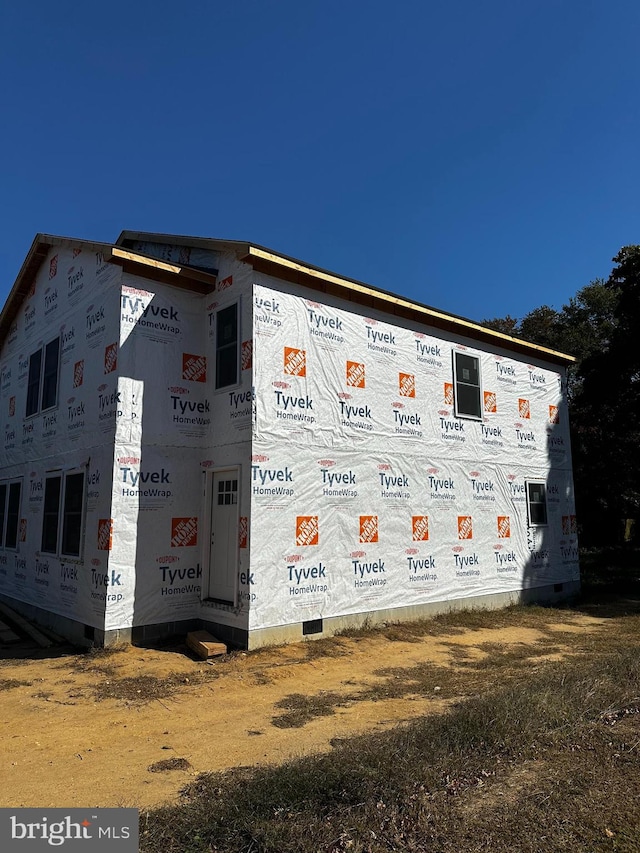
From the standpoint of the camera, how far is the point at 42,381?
13.0 m

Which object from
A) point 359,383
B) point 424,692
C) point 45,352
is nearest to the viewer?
point 424,692

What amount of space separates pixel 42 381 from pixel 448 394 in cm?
886

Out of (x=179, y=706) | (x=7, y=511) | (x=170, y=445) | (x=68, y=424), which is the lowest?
(x=179, y=706)

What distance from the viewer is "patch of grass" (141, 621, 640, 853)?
11.0 ft

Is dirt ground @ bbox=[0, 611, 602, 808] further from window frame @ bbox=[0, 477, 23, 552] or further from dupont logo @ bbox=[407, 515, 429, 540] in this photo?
window frame @ bbox=[0, 477, 23, 552]

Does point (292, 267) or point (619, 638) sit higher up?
point (292, 267)

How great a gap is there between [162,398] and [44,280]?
581cm

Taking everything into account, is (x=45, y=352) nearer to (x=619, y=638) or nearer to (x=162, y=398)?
(x=162, y=398)

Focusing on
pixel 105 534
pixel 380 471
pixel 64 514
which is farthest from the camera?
pixel 380 471

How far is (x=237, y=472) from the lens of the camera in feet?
32.0

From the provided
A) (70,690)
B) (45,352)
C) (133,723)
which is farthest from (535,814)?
(45,352)

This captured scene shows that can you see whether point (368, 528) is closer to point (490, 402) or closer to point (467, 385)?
point (467, 385)

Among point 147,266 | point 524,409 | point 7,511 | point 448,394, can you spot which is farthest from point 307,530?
point 7,511

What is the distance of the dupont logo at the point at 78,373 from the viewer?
1120cm
